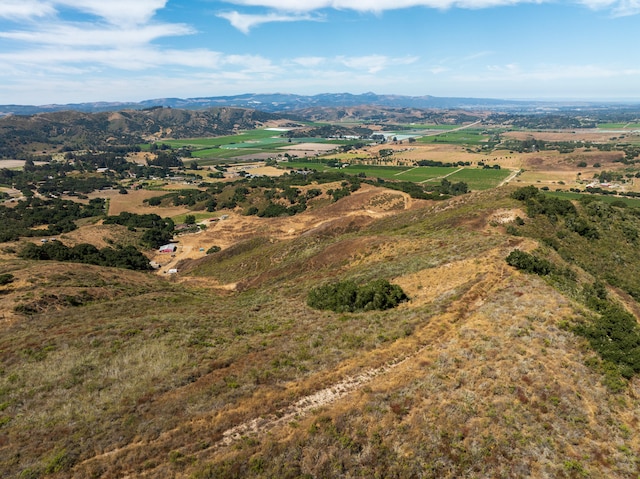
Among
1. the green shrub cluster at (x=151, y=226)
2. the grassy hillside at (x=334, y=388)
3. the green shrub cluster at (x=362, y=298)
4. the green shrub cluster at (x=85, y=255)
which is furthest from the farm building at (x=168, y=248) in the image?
the green shrub cluster at (x=362, y=298)

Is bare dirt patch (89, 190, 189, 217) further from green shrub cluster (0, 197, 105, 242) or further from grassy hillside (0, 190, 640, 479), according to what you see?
grassy hillside (0, 190, 640, 479)

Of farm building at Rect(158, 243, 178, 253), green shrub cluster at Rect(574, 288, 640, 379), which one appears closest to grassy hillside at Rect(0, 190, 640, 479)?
green shrub cluster at Rect(574, 288, 640, 379)

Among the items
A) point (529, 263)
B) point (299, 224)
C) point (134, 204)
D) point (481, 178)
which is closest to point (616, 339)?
point (529, 263)

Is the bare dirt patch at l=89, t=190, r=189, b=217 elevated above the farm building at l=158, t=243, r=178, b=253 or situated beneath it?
elevated above

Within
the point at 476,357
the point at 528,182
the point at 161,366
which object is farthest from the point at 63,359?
the point at 528,182

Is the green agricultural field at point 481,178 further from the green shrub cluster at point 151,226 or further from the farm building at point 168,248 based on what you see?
the green shrub cluster at point 151,226

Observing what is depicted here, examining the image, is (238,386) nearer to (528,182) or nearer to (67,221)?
(67,221)
